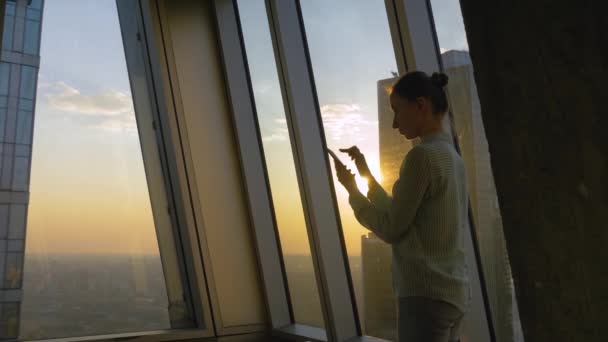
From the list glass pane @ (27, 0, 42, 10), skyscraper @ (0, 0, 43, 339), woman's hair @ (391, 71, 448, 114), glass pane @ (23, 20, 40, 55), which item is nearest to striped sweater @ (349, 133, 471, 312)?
woman's hair @ (391, 71, 448, 114)

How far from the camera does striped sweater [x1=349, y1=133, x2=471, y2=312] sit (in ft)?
4.91

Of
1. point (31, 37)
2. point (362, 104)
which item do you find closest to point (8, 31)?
point (31, 37)

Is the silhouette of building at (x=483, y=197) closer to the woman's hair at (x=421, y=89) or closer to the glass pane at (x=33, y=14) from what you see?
the woman's hair at (x=421, y=89)

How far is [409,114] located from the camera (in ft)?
5.45

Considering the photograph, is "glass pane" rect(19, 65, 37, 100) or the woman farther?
"glass pane" rect(19, 65, 37, 100)

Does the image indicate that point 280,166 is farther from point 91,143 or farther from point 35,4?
point 35,4

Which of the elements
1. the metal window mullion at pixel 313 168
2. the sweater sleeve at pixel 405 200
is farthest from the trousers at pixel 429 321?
the metal window mullion at pixel 313 168

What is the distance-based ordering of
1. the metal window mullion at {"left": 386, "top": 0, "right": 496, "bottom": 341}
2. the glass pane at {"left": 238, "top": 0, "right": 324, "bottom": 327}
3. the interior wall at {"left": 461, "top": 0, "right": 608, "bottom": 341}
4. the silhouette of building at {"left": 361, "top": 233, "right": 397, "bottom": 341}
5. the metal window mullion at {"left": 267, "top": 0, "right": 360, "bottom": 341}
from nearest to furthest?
the interior wall at {"left": 461, "top": 0, "right": 608, "bottom": 341}
the metal window mullion at {"left": 386, "top": 0, "right": 496, "bottom": 341}
the silhouette of building at {"left": 361, "top": 233, "right": 397, "bottom": 341}
the metal window mullion at {"left": 267, "top": 0, "right": 360, "bottom": 341}
the glass pane at {"left": 238, "top": 0, "right": 324, "bottom": 327}

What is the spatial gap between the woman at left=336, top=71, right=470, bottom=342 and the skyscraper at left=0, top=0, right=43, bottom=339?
114 inches

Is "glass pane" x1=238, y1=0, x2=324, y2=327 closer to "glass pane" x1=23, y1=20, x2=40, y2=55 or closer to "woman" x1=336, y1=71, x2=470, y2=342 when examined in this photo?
"glass pane" x1=23, y1=20, x2=40, y2=55

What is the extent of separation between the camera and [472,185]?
2.44m

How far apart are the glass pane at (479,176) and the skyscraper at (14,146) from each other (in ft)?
8.96

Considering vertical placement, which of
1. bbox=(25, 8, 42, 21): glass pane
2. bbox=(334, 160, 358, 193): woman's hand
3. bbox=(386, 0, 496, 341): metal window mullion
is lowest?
bbox=(334, 160, 358, 193): woman's hand

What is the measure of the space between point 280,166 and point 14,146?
174 cm
